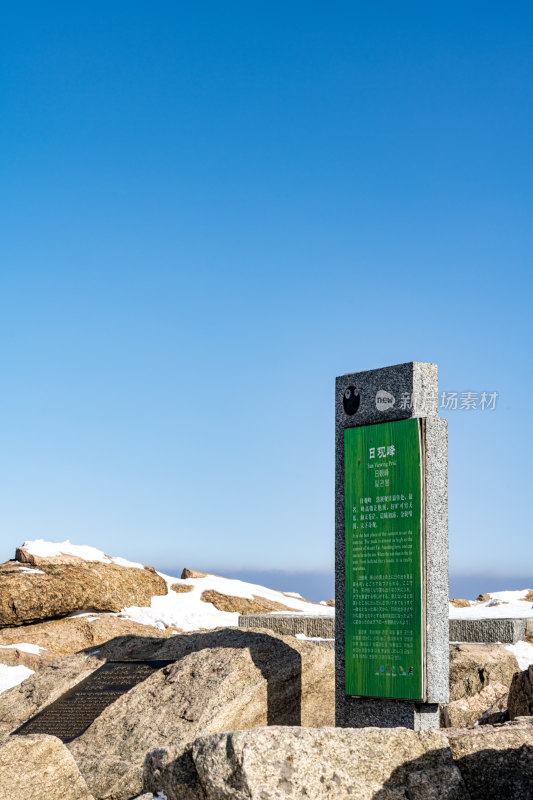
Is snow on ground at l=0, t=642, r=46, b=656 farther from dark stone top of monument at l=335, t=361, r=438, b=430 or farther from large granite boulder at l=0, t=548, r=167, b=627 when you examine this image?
dark stone top of monument at l=335, t=361, r=438, b=430

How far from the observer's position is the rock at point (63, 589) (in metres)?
15.6

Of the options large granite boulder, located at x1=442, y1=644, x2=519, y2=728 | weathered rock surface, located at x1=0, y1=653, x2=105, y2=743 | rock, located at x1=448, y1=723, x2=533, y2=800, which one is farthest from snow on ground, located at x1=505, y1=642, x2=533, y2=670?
rock, located at x1=448, y1=723, x2=533, y2=800

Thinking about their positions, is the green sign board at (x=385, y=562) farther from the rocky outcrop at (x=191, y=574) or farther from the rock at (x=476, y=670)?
the rocky outcrop at (x=191, y=574)

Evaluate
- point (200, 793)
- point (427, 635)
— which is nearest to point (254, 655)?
point (427, 635)

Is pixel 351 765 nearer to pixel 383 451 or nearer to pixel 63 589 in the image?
pixel 383 451

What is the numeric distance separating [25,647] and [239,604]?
4.90 metres

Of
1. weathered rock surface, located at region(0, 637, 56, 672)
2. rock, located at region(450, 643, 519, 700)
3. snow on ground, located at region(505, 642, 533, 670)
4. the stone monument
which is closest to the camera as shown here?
the stone monument

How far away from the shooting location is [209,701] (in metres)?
8.21

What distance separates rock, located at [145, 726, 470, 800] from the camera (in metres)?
4.79

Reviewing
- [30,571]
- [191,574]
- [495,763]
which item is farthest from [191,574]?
[495,763]

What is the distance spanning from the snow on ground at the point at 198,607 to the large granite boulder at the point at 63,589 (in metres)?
0.39

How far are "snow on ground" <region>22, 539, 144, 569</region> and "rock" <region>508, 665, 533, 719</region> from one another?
11010 millimetres

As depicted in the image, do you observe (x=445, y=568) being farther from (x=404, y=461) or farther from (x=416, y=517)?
(x=404, y=461)

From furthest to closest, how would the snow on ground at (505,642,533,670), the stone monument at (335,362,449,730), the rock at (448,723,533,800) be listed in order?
1. the snow on ground at (505,642,533,670)
2. the stone monument at (335,362,449,730)
3. the rock at (448,723,533,800)
